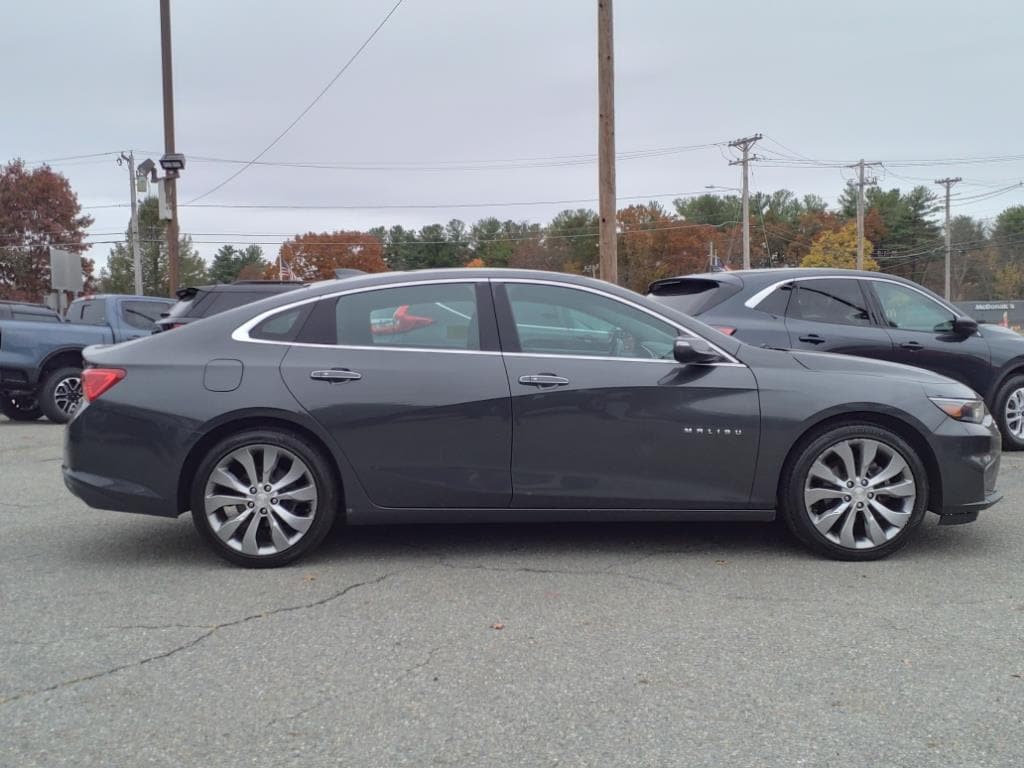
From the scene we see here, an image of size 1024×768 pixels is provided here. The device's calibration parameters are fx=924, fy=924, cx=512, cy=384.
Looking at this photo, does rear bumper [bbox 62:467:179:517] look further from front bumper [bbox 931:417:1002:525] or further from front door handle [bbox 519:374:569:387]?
front bumper [bbox 931:417:1002:525]

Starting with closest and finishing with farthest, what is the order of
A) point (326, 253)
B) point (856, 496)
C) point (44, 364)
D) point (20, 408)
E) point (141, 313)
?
point (856, 496)
point (44, 364)
point (20, 408)
point (141, 313)
point (326, 253)

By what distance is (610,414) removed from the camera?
4809 mm

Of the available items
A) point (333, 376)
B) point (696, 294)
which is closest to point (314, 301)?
point (333, 376)

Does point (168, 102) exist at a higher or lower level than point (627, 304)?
higher

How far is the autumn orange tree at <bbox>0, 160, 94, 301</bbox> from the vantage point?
5281cm

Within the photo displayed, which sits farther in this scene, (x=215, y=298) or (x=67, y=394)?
(x=67, y=394)

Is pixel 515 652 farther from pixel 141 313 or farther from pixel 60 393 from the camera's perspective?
pixel 141 313

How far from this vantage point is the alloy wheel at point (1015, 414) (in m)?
8.55

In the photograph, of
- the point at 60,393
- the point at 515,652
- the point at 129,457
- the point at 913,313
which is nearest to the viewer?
the point at 515,652

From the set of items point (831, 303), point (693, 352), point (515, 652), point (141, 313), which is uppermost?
point (141, 313)

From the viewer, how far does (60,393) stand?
39.0 ft

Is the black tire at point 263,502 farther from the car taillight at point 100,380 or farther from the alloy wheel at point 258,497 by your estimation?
the car taillight at point 100,380

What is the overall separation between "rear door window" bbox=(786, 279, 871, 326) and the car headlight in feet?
9.71

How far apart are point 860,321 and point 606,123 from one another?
23.8 feet
